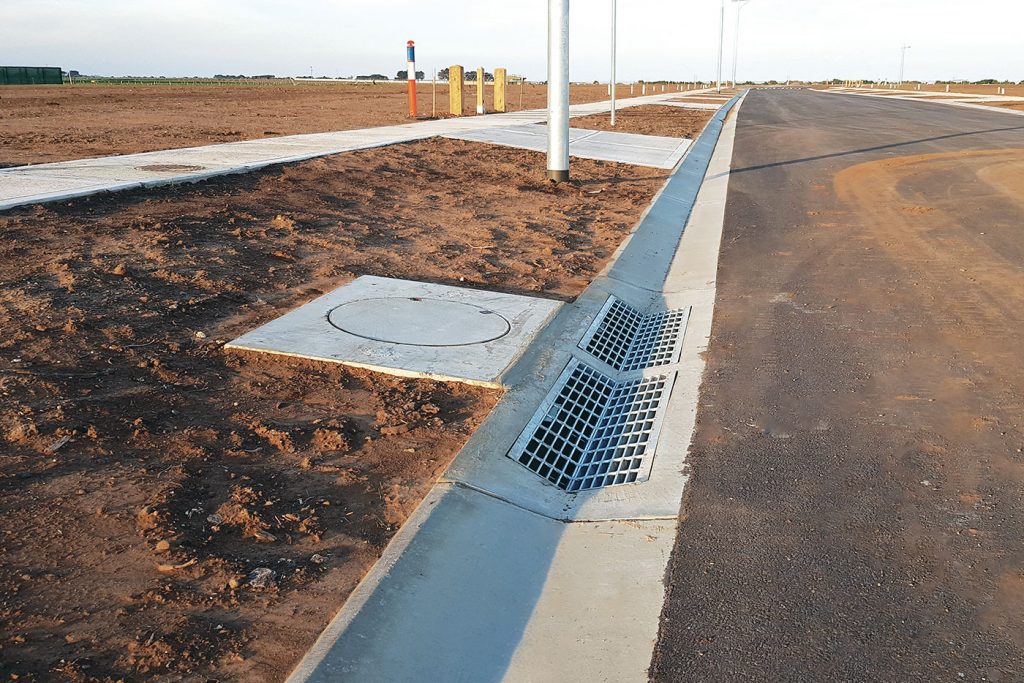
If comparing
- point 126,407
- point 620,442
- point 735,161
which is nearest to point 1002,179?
point 735,161

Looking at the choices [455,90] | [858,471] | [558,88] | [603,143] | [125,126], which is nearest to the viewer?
[858,471]

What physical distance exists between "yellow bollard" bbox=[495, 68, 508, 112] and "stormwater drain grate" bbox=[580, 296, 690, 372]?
26.9 metres

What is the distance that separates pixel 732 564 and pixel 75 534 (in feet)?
9.17

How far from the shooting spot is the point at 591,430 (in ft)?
18.2

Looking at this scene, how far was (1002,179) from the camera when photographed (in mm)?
15820

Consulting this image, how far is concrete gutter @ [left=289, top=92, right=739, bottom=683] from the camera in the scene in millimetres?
3061

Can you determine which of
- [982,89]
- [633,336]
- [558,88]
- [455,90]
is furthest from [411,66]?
[982,89]

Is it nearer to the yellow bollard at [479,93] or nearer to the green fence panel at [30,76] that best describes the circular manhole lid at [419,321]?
the yellow bollard at [479,93]

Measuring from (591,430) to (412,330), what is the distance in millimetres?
1591

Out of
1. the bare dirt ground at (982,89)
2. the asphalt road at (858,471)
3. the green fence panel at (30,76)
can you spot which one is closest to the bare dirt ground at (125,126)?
the asphalt road at (858,471)

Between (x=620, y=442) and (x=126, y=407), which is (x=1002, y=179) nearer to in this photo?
(x=620, y=442)

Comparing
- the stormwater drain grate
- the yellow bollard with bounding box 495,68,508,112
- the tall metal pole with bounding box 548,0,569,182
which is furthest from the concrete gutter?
the yellow bollard with bounding box 495,68,508,112

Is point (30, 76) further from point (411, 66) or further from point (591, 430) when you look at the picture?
point (591, 430)

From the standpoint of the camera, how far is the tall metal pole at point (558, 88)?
1333 cm
